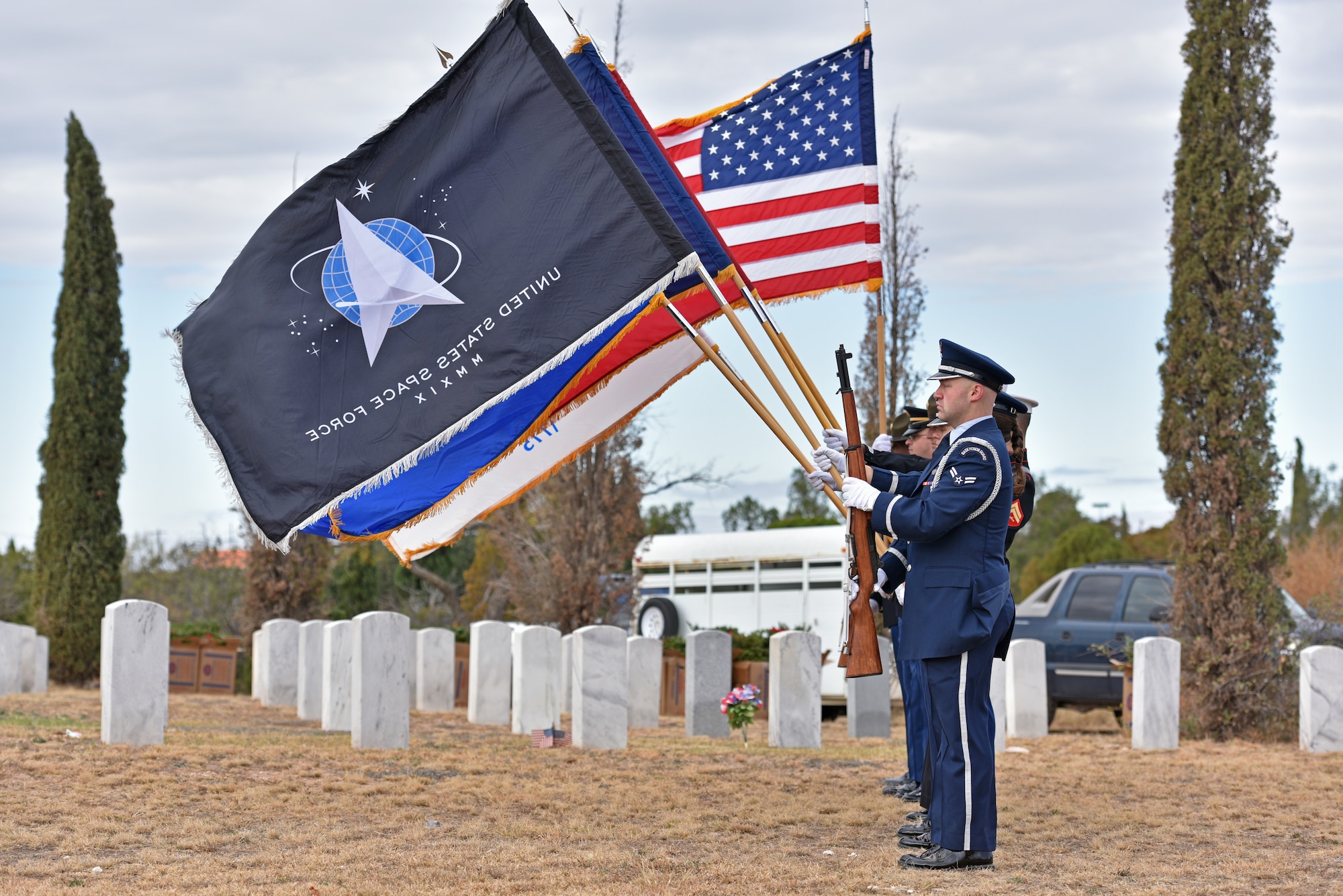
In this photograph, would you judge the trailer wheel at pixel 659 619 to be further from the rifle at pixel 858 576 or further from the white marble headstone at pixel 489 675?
the rifle at pixel 858 576

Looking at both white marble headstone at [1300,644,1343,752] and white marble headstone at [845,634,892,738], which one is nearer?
white marble headstone at [1300,644,1343,752]

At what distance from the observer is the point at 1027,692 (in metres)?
11.8

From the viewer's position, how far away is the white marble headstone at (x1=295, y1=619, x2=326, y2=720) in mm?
12641

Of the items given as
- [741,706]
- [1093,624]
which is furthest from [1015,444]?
[1093,624]

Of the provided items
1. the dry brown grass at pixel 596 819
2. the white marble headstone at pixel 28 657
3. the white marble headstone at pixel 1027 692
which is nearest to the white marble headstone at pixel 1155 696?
the dry brown grass at pixel 596 819

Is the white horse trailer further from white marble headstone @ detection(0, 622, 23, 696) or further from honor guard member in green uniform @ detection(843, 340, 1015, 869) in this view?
honor guard member in green uniform @ detection(843, 340, 1015, 869)

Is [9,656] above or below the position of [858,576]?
below

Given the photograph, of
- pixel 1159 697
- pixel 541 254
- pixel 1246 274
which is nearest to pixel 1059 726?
pixel 1159 697

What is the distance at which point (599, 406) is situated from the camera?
25.6ft

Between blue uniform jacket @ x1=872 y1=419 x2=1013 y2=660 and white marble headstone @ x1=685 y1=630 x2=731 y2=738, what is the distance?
596 centimetres

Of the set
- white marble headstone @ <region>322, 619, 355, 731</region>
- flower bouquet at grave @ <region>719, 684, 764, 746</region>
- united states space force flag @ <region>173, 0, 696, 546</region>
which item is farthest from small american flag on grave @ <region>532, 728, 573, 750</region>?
united states space force flag @ <region>173, 0, 696, 546</region>

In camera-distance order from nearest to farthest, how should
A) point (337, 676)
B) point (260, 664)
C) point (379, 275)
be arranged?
point (379, 275) → point (337, 676) → point (260, 664)

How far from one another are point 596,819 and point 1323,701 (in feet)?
22.6

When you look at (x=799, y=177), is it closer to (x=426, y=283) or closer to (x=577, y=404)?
(x=577, y=404)
